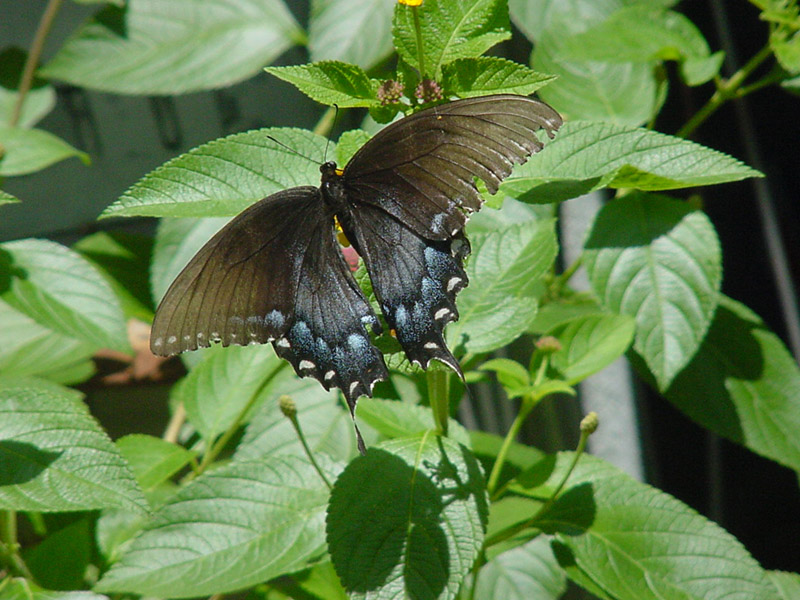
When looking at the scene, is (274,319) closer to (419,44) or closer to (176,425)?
(419,44)

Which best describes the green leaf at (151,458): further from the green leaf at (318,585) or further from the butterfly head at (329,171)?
the butterfly head at (329,171)

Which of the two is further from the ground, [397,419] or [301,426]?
[397,419]

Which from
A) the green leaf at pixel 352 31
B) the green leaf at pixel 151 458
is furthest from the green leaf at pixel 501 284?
the green leaf at pixel 352 31

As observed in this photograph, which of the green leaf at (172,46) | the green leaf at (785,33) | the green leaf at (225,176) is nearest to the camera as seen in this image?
the green leaf at (225,176)

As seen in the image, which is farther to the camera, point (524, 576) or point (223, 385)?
point (524, 576)

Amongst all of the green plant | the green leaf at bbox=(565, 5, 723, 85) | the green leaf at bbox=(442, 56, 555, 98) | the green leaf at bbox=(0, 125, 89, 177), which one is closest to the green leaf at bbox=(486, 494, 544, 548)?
the green plant

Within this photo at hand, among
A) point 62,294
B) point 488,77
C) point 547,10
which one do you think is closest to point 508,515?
point 488,77

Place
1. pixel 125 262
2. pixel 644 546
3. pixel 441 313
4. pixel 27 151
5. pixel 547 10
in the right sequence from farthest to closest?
pixel 125 262
pixel 547 10
pixel 27 151
pixel 644 546
pixel 441 313
